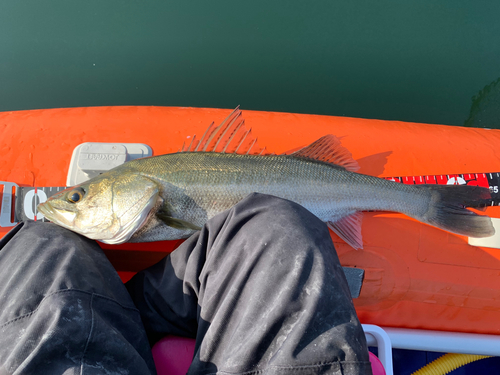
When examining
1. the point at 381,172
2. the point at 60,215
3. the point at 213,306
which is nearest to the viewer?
the point at 213,306

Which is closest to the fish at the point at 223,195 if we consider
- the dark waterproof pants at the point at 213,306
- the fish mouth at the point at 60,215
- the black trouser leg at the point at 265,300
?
the fish mouth at the point at 60,215

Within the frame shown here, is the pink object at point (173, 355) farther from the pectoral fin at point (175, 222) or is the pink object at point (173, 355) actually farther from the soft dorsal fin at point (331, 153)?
the soft dorsal fin at point (331, 153)

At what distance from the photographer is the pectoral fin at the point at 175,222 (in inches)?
71.0

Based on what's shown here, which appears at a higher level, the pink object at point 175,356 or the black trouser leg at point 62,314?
the black trouser leg at point 62,314

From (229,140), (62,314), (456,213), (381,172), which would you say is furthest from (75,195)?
(456,213)

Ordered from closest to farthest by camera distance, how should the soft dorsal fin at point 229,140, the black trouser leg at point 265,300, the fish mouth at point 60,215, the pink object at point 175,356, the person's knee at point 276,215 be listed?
the black trouser leg at point 265,300, the person's knee at point 276,215, the pink object at point 175,356, the fish mouth at point 60,215, the soft dorsal fin at point 229,140

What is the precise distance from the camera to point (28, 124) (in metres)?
2.33

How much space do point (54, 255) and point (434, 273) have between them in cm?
223

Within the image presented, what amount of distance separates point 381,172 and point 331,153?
0.46 meters

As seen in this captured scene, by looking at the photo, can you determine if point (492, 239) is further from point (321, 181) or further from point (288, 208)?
point (288, 208)

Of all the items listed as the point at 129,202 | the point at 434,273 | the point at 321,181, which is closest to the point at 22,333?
the point at 129,202

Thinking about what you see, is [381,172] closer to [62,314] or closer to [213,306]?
[213,306]

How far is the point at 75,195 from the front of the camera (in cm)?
176

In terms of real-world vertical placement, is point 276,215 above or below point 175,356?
above
